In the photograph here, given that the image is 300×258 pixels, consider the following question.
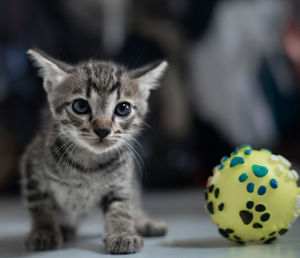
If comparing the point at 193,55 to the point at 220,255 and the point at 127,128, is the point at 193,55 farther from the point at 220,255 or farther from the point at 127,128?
the point at 220,255

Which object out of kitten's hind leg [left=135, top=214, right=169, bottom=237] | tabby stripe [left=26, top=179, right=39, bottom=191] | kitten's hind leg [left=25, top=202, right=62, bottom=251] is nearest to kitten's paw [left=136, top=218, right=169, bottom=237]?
kitten's hind leg [left=135, top=214, right=169, bottom=237]

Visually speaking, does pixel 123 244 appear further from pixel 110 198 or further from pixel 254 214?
pixel 254 214

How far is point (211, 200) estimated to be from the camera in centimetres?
147

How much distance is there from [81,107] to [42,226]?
1.58 ft

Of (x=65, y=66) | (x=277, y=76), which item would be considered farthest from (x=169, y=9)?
(x=65, y=66)

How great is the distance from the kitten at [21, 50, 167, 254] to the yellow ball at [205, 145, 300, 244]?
31 centimetres

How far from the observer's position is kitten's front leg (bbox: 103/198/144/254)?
146 cm

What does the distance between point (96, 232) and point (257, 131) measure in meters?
2.07

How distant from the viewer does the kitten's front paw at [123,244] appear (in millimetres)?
1451

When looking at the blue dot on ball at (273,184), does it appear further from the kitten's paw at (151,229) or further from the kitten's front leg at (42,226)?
the kitten's front leg at (42,226)

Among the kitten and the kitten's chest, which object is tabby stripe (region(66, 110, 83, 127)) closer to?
the kitten

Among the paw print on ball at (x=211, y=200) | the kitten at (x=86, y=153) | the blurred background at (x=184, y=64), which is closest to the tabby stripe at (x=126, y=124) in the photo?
the kitten at (x=86, y=153)

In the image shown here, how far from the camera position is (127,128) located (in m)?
1.62

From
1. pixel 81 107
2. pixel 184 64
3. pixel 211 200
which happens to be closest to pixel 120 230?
pixel 211 200
